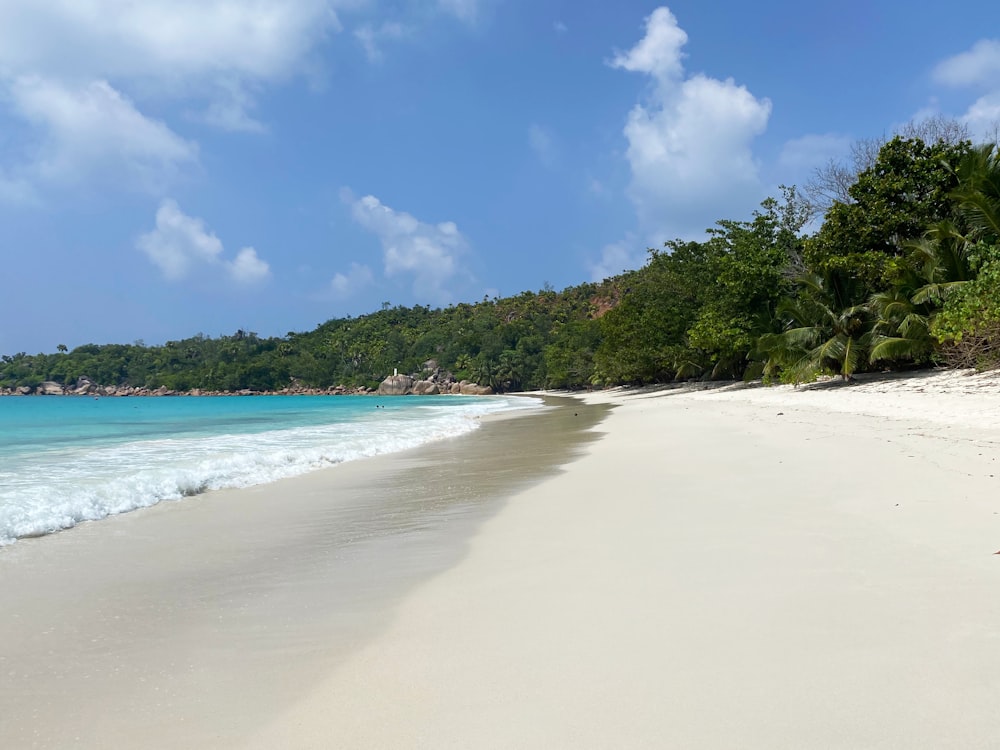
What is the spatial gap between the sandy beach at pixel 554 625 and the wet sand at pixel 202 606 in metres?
0.02

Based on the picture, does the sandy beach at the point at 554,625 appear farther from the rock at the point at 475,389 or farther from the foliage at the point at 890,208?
the rock at the point at 475,389

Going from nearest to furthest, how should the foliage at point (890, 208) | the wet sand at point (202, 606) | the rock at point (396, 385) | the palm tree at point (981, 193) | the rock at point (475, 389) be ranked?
the wet sand at point (202, 606), the palm tree at point (981, 193), the foliage at point (890, 208), the rock at point (475, 389), the rock at point (396, 385)

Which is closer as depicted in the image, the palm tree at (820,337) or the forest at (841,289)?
the forest at (841,289)

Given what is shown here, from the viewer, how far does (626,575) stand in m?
3.81

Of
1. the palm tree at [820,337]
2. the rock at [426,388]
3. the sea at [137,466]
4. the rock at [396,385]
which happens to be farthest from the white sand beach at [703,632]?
the rock at [396,385]

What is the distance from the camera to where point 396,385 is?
111m

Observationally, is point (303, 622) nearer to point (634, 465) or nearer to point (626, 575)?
point (626, 575)

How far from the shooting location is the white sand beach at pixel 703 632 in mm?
2115

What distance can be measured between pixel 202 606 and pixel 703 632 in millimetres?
3028

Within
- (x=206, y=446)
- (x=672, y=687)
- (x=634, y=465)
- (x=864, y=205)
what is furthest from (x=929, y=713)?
(x=864, y=205)

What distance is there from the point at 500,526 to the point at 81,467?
9361 mm

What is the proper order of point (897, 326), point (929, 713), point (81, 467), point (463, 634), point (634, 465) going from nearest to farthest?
point (929, 713) → point (463, 634) → point (634, 465) → point (81, 467) → point (897, 326)

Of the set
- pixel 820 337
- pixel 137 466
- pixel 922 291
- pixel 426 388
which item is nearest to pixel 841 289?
pixel 820 337

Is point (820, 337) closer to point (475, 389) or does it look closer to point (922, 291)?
point (922, 291)
